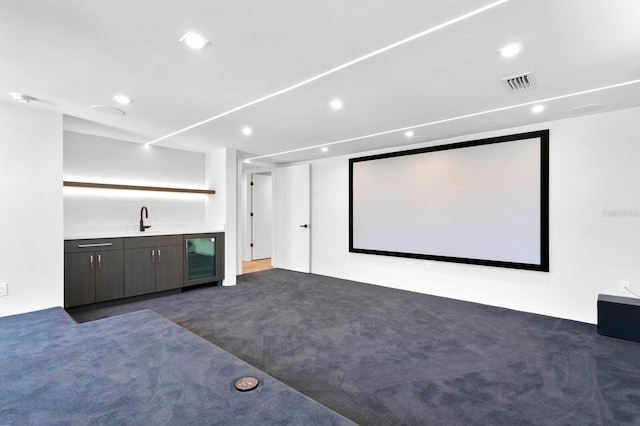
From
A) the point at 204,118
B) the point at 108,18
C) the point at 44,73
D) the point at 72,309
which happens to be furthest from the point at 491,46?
the point at 72,309

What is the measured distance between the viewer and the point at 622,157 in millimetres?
3359

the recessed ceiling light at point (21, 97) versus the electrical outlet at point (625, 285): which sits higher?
the recessed ceiling light at point (21, 97)

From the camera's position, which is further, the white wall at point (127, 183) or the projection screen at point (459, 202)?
the white wall at point (127, 183)

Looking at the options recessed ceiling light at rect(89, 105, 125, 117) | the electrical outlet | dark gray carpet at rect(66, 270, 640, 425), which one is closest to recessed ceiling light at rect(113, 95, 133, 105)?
recessed ceiling light at rect(89, 105, 125, 117)

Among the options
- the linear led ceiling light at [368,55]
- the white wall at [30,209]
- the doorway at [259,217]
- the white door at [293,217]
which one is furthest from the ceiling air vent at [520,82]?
the doorway at [259,217]

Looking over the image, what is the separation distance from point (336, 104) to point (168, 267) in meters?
3.39

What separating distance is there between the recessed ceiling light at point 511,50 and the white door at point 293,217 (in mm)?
4361

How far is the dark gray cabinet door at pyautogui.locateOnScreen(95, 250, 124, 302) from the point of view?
12.9 ft

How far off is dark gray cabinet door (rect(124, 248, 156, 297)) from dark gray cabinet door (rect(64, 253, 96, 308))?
0.39 m

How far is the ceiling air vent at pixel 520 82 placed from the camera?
8.31 feet

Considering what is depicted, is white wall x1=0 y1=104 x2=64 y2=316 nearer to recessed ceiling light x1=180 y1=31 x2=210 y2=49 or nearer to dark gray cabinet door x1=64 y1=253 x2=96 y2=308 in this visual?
dark gray cabinet door x1=64 y1=253 x2=96 y2=308

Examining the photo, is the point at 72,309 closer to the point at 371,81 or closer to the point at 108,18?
the point at 108,18

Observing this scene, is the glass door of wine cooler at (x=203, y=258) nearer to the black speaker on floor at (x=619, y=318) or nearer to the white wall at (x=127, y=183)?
the white wall at (x=127, y=183)

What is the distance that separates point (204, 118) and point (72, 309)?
282 centimetres
